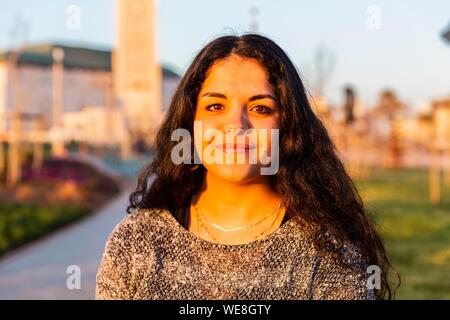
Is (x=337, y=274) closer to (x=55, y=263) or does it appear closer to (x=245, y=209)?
(x=245, y=209)

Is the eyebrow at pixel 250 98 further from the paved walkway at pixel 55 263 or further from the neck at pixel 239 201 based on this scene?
the paved walkway at pixel 55 263

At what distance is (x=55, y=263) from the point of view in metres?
8.05

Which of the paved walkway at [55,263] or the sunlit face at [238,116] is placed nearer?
the sunlit face at [238,116]

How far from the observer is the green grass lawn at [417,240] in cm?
661

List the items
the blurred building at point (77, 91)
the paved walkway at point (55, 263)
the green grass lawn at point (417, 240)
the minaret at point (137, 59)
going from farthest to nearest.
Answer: the minaret at point (137, 59), the blurred building at point (77, 91), the green grass lawn at point (417, 240), the paved walkway at point (55, 263)

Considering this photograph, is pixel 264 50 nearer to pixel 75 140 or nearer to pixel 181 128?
pixel 181 128

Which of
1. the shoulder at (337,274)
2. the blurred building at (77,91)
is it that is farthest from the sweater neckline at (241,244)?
the blurred building at (77,91)

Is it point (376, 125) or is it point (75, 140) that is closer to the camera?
point (75, 140)

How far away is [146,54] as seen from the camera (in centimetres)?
6156

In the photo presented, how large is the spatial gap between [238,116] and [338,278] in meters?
0.45

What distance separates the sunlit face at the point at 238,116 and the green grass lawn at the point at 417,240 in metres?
1.44

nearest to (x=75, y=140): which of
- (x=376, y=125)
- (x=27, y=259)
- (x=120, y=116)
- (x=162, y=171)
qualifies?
(x=120, y=116)

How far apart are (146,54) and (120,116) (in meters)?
22.7
